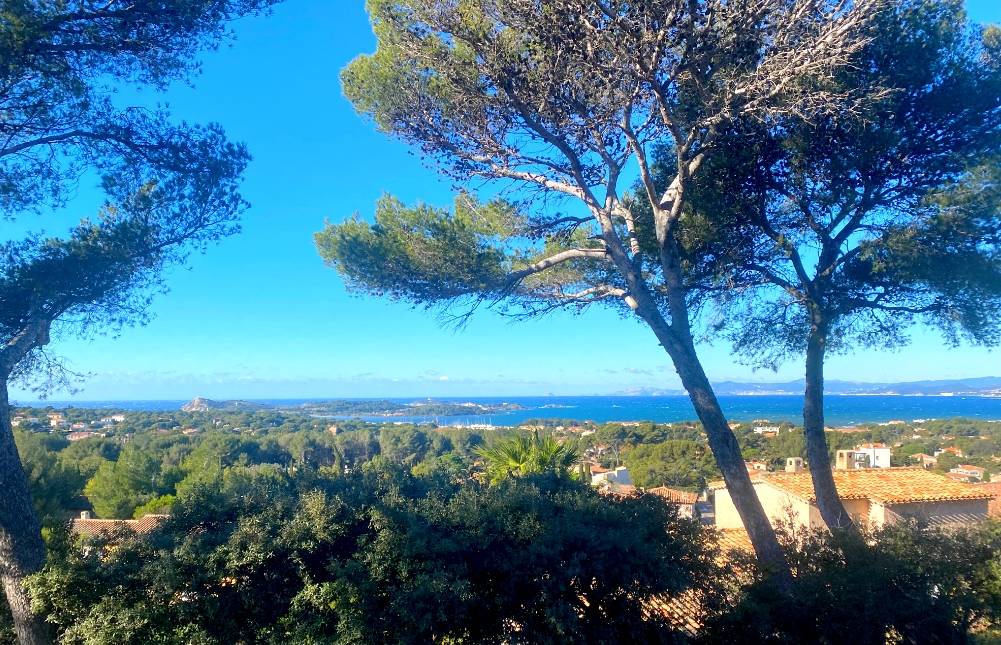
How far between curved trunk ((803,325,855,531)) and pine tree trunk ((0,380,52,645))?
5.99 meters

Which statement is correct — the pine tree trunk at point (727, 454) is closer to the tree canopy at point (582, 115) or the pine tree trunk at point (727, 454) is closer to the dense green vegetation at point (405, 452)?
the tree canopy at point (582, 115)

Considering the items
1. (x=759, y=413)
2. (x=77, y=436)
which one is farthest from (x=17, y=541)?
(x=759, y=413)

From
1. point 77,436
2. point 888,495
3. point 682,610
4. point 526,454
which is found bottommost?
point 77,436

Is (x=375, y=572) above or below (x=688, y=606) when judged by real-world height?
above

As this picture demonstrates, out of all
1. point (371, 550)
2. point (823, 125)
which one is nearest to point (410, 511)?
point (371, 550)

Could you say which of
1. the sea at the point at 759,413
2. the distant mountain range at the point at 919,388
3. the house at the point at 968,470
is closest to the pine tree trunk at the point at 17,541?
the house at the point at 968,470

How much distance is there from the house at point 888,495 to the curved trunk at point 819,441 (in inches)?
162

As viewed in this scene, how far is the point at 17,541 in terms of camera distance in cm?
388

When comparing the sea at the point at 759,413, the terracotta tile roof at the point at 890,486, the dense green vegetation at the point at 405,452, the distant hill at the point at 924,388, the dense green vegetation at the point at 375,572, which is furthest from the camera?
the distant hill at the point at 924,388

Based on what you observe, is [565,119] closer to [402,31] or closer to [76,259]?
[402,31]

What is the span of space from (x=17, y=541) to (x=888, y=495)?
1163cm

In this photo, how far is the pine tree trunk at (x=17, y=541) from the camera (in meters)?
3.70

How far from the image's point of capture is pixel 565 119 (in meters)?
5.35

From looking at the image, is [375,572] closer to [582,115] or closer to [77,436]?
[582,115]
